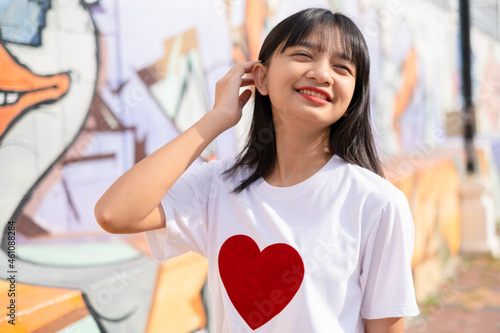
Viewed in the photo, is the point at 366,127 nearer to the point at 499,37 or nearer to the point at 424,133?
the point at 424,133

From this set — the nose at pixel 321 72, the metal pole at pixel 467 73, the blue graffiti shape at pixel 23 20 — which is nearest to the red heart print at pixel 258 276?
the nose at pixel 321 72

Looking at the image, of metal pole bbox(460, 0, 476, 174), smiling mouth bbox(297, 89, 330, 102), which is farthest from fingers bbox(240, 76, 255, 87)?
metal pole bbox(460, 0, 476, 174)

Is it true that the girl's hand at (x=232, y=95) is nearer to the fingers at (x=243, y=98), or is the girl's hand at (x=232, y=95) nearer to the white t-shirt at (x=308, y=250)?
the fingers at (x=243, y=98)

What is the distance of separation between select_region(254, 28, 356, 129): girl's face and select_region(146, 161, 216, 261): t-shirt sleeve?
0.37m

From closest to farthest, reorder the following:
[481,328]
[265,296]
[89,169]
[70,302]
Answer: [265,296] < [70,302] < [89,169] < [481,328]

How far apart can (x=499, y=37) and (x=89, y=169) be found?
54.8ft

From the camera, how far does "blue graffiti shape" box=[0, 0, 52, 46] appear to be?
271 centimetres

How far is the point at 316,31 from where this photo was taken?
1515mm

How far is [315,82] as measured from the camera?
1473 mm

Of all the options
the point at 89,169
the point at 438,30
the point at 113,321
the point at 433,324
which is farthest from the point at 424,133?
the point at 113,321

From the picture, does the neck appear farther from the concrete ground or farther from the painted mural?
the concrete ground

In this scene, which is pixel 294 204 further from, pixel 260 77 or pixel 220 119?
pixel 260 77

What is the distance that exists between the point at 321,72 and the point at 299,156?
10.8 inches

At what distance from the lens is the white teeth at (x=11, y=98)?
2.71 metres
